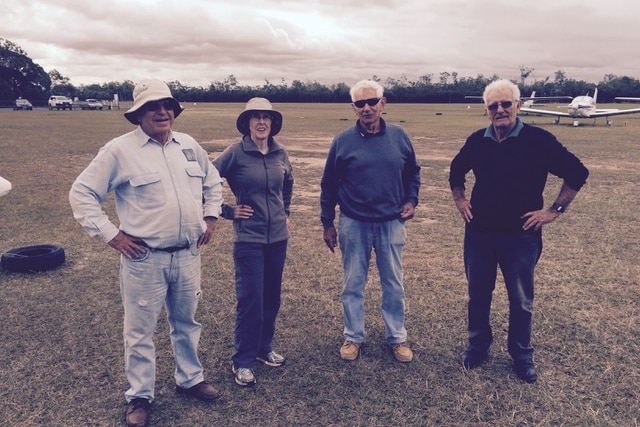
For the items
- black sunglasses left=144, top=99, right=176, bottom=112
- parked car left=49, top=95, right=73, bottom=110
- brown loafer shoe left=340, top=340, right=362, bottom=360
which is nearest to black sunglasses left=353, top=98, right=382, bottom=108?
black sunglasses left=144, top=99, right=176, bottom=112

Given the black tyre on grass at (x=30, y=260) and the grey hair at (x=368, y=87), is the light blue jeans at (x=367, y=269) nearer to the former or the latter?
the grey hair at (x=368, y=87)

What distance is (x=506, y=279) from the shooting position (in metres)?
4.06

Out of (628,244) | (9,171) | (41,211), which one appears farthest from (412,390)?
(9,171)

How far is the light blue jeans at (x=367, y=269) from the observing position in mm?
4301

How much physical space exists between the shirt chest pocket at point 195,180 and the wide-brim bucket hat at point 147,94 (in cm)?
42

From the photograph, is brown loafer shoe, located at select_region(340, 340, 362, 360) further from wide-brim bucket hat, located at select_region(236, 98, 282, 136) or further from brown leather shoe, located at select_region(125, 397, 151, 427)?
wide-brim bucket hat, located at select_region(236, 98, 282, 136)

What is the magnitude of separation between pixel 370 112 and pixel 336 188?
73 centimetres

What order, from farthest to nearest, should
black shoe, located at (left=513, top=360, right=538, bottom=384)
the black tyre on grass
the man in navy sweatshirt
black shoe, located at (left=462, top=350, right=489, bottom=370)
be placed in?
the black tyre on grass → black shoe, located at (left=462, top=350, right=489, bottom=370) → the man in navy sweatshirt → black shoe, located at (left=513, top=360, right=538, bottom=384)

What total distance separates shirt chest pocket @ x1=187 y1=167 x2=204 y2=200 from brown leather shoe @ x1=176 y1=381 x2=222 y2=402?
4.50ft

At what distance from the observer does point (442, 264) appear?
6.88 m

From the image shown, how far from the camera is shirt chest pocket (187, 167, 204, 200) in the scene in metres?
3.42

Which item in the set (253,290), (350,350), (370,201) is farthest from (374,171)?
(350,350)

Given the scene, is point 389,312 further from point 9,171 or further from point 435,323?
point 9,171

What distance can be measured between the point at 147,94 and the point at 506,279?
2.91m
